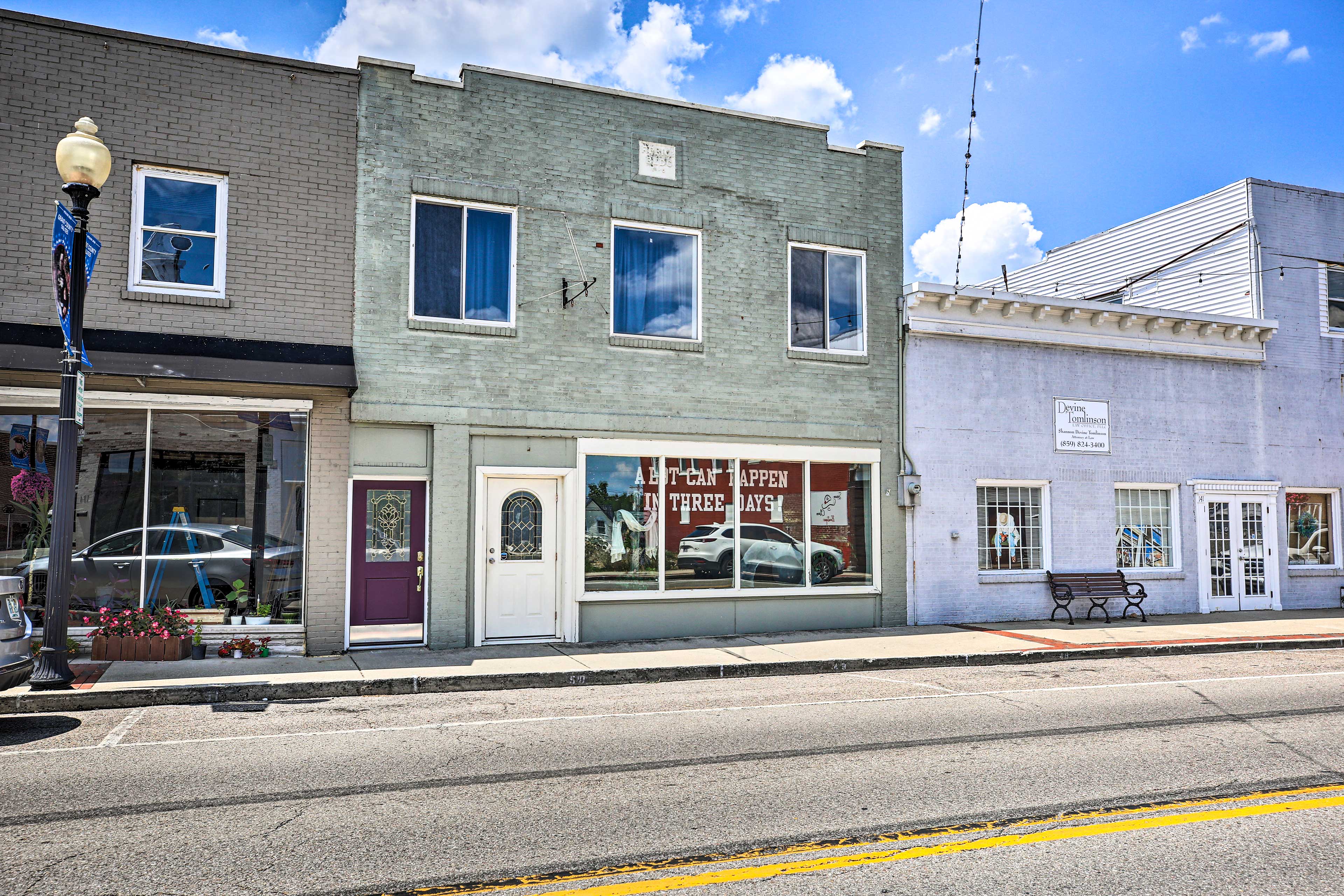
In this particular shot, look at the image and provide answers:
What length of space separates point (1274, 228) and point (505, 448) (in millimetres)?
14857

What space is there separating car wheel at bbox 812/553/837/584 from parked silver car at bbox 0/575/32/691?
32.7 ft

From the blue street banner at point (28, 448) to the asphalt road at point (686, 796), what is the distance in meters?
3.84

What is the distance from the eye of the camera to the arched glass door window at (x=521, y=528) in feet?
43.1

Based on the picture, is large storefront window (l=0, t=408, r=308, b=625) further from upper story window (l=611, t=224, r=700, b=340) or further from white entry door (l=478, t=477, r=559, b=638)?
upper story window (l=611, t=224, r=700, b=340)

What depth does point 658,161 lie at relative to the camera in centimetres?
1416

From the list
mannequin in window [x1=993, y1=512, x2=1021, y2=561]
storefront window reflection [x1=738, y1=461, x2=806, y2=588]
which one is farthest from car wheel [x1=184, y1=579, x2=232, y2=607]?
mannequin in window [x1=993, y1=512, x2=1021, y2=561]

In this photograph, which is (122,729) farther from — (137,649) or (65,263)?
(65,263)

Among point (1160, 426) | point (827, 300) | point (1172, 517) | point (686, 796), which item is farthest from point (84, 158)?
point (1172, 517)

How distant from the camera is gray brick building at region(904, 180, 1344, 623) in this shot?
1562cm

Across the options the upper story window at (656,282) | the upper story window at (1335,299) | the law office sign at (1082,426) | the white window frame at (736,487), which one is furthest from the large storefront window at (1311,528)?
the upper story window at (656,282)

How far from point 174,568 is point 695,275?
26.2 feet

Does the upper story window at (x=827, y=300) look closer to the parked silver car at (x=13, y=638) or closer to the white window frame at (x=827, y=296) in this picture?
the white window frame at (x=827, y=296)

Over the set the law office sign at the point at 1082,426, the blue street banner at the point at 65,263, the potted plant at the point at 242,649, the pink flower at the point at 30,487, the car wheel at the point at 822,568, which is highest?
the blue street banner at the point at 65,263

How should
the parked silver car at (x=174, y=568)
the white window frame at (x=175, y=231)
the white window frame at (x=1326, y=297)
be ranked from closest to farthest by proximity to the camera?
the parked silver car at (x=174, y=568) → the white window frame at (x=175, y=231) → the white window frame at (x=1326, y=297)
